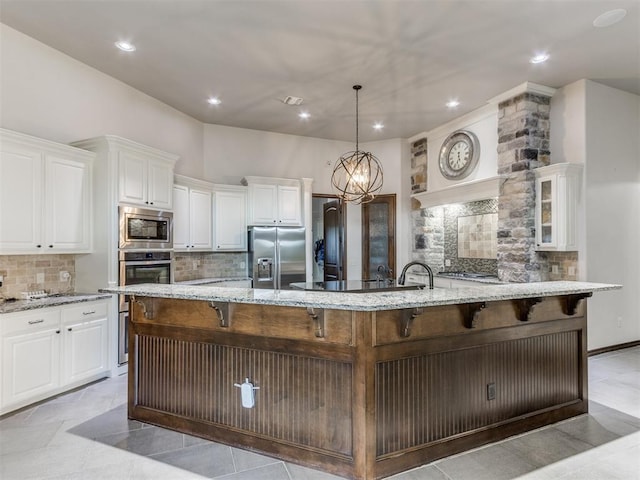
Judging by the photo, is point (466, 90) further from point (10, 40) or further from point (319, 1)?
point (10, 40)

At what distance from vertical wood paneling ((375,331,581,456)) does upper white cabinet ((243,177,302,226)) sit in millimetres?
4068

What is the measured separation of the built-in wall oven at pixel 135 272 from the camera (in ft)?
12.9

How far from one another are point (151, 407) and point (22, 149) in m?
2.56

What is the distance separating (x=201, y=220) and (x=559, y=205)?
4776 millimetres

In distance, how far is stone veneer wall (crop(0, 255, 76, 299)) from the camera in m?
3.37

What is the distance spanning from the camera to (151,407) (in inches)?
111

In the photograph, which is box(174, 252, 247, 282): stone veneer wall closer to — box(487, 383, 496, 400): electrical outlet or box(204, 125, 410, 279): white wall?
box(204, 125, 410, 279): white wall

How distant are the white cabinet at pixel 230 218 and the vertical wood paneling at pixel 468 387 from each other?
3.99 metres

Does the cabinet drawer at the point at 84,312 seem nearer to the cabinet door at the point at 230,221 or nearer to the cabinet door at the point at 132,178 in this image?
the cabinet door at the point at 132,178

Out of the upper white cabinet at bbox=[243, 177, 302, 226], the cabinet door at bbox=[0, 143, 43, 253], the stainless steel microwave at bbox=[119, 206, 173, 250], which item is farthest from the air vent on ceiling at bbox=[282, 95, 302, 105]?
the cabinet door at bbox=[0, 143, 43, 253]

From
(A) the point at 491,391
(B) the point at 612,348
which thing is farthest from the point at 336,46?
(B) the point at 612,348

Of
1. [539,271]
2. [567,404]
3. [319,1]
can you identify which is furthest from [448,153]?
[567,404]

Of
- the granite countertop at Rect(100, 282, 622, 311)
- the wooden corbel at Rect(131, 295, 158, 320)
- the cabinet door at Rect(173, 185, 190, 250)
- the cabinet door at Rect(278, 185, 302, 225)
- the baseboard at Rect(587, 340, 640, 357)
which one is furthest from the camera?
the cabinet door at Rect(278, 185, 302, 225)

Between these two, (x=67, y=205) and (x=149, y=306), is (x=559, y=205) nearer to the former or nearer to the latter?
(x=149, y=306)
